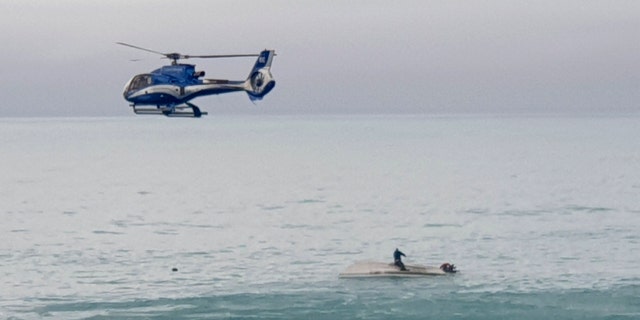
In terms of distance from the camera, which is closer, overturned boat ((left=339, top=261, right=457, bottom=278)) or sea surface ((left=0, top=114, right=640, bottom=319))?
sea surface ((left=0, top=114, right=640, bottom=319))

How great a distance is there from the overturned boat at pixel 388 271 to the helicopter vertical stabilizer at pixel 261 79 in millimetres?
21004

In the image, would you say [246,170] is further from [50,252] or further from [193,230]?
[50,252]

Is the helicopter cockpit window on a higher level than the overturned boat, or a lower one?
higher

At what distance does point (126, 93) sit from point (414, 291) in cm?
2253

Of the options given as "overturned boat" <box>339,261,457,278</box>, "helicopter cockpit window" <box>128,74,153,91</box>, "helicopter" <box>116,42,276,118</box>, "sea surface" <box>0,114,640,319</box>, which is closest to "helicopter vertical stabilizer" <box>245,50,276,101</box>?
"helicopter" <box>116,42,276,118</box>

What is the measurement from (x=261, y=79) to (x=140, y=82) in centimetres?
896

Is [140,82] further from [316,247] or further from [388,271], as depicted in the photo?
[316,247]

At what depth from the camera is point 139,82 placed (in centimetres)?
5928

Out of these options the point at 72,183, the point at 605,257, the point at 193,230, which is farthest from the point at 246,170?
the point at 605,257

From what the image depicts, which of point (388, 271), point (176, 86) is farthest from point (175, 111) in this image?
point (388, 271)

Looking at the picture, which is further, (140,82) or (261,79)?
(140,82)

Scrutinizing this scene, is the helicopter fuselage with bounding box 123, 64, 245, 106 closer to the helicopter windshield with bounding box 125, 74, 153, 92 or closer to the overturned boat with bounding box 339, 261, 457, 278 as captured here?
the helicopter windshield with bounding box 125, 74, 153, 92

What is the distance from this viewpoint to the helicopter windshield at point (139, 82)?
2315 inches

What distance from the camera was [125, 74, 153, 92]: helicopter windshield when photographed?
193ft
